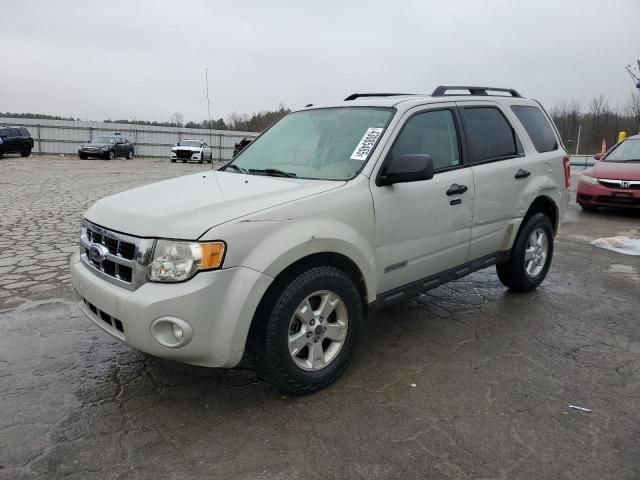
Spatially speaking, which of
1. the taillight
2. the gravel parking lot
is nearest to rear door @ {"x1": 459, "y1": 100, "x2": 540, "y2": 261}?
the taillight

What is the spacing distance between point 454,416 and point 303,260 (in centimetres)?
122

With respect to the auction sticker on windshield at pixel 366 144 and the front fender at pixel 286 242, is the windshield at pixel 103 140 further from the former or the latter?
the front fender at pixel 286 242

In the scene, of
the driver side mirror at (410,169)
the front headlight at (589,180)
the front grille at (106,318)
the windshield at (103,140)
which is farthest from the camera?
the windshield at (103,140)

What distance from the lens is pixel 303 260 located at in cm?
294

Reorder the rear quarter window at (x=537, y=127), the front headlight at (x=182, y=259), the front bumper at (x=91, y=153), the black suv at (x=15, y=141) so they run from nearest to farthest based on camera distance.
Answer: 1. the front headlight at (x=182, y=259)
2. the rear quarter window at (x=537, y=127)
3. the black suv at (x=15, y=141)
4. the front bumper at (x=91, y=153)

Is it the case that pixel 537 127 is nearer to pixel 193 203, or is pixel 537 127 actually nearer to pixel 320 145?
pixel 320 145

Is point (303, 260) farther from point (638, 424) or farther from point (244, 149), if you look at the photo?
point (638, 424)

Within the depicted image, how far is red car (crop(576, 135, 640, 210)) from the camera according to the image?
9.52 m

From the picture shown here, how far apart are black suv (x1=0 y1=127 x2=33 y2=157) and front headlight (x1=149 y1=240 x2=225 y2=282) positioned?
2727cm

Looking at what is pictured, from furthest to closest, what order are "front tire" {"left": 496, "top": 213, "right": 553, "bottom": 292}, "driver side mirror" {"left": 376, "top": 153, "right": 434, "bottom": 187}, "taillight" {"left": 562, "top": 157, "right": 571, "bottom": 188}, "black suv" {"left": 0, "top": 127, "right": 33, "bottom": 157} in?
"black suv" {"left": 0, "top": 127, "right": 33, "bottom": 157}, "taillight" {"left": 562, "top": 157, "right": 571, "bottom": 188}, "front tire" {"left": 496, "top": 213, "right": 553, "bottom": 292}, "driver side mirror" {"left": 376, "top": 153, "right": 434, "bottom": 187}

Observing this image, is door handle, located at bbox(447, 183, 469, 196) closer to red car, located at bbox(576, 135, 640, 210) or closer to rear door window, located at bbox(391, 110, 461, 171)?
rear door window, located at bbox(391, 110, 461, 171)

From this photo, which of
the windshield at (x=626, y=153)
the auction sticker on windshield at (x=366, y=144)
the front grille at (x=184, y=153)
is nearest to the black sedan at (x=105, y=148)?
the front grille at (x=184, y=153)

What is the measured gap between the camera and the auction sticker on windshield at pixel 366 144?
11.1 ft

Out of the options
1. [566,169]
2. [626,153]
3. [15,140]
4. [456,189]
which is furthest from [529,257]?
[15,140]
